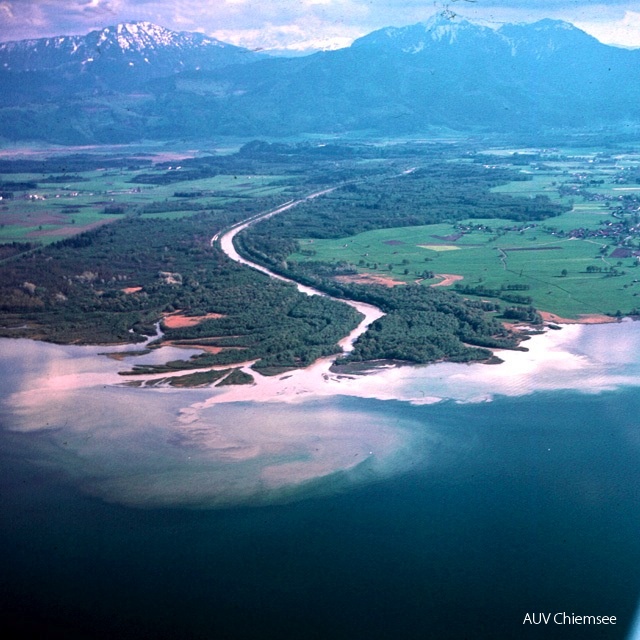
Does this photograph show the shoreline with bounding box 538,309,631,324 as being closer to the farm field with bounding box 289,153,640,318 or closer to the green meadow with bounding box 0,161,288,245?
the farm field with bounding box 289,153,640,318

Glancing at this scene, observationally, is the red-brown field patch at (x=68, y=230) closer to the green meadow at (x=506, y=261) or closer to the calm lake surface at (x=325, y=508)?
the green meadow at (x=506, y=261)

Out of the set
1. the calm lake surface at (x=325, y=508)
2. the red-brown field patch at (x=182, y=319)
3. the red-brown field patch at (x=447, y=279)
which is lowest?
the calm lake surface at (x=325, y=508)

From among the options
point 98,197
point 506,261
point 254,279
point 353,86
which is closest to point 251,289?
point 254,279

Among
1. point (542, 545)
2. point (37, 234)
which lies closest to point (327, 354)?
point (542, 545)

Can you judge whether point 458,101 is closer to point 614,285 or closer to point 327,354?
point 614,285

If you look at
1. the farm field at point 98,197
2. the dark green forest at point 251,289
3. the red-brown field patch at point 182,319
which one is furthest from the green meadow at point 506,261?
the farm field at point 98,197

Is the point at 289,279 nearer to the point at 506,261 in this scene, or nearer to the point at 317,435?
the point at 506,261
